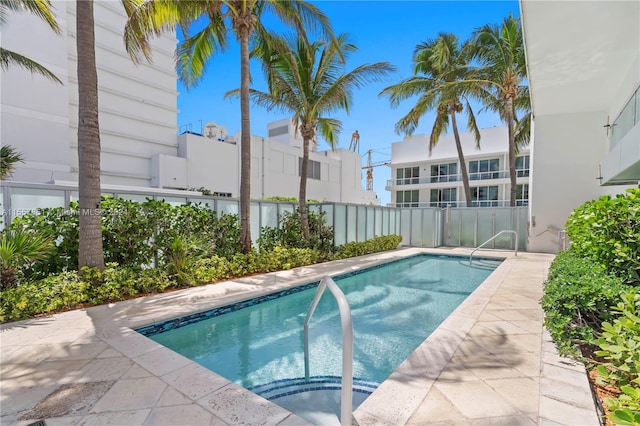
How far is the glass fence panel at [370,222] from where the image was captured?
14095mm

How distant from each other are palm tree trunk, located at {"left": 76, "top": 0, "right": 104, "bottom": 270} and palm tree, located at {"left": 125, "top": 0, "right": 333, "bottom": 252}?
1.50m

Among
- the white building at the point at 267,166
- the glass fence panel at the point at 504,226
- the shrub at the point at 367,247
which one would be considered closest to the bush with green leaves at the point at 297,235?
the shrub at the point at 367,247

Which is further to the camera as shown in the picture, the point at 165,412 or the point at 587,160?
the point at 587,160

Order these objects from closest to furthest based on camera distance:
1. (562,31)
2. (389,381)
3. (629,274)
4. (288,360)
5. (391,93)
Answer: (389,381) < (629,274) < (288,360) < (562,31) < (391,93)

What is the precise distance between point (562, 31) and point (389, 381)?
741 centimetres

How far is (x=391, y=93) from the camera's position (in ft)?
48.8

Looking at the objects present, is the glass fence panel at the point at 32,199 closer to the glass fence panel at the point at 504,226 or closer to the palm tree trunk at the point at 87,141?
the palm tree trunk at the point at 87,141

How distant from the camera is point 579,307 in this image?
3180mm

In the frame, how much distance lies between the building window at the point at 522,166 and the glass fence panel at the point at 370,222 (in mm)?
14774

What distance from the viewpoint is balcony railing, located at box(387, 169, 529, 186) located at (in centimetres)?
2336

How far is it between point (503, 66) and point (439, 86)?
278 centimetres

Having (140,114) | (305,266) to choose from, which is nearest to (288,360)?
(305,266)

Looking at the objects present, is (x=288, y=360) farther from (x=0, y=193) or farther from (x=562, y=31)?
(x=562, y=31)

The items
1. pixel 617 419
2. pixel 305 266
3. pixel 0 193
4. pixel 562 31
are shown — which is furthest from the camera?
pixel 305 266
